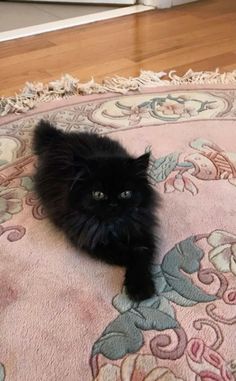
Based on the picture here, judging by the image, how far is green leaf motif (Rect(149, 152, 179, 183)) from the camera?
4.52ft

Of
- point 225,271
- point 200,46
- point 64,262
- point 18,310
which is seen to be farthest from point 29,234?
point 200,46

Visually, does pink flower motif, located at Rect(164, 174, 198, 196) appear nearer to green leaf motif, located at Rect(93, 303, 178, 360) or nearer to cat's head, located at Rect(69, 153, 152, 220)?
cat's head, located at Rect(69, 153, 152, 220)

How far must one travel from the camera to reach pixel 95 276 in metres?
1.05

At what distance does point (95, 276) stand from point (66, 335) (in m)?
0.17

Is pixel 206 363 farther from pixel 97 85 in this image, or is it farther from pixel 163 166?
pixel 97 85

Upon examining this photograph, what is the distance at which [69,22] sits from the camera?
2.71 meters

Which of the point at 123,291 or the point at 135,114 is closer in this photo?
the point at 123,291

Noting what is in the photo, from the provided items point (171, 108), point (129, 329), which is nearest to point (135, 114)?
point (171, 108)

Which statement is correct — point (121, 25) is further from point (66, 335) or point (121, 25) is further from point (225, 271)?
point (66, 335)

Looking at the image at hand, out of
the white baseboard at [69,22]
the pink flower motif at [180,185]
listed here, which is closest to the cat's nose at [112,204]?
the pink flower motif at [180,185]

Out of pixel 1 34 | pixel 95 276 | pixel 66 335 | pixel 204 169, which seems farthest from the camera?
pixel 1 34

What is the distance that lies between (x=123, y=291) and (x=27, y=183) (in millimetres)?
514

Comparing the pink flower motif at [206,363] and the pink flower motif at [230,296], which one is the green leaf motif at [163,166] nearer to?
the pink flower motif at [230,296]

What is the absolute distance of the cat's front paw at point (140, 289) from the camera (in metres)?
0.98
